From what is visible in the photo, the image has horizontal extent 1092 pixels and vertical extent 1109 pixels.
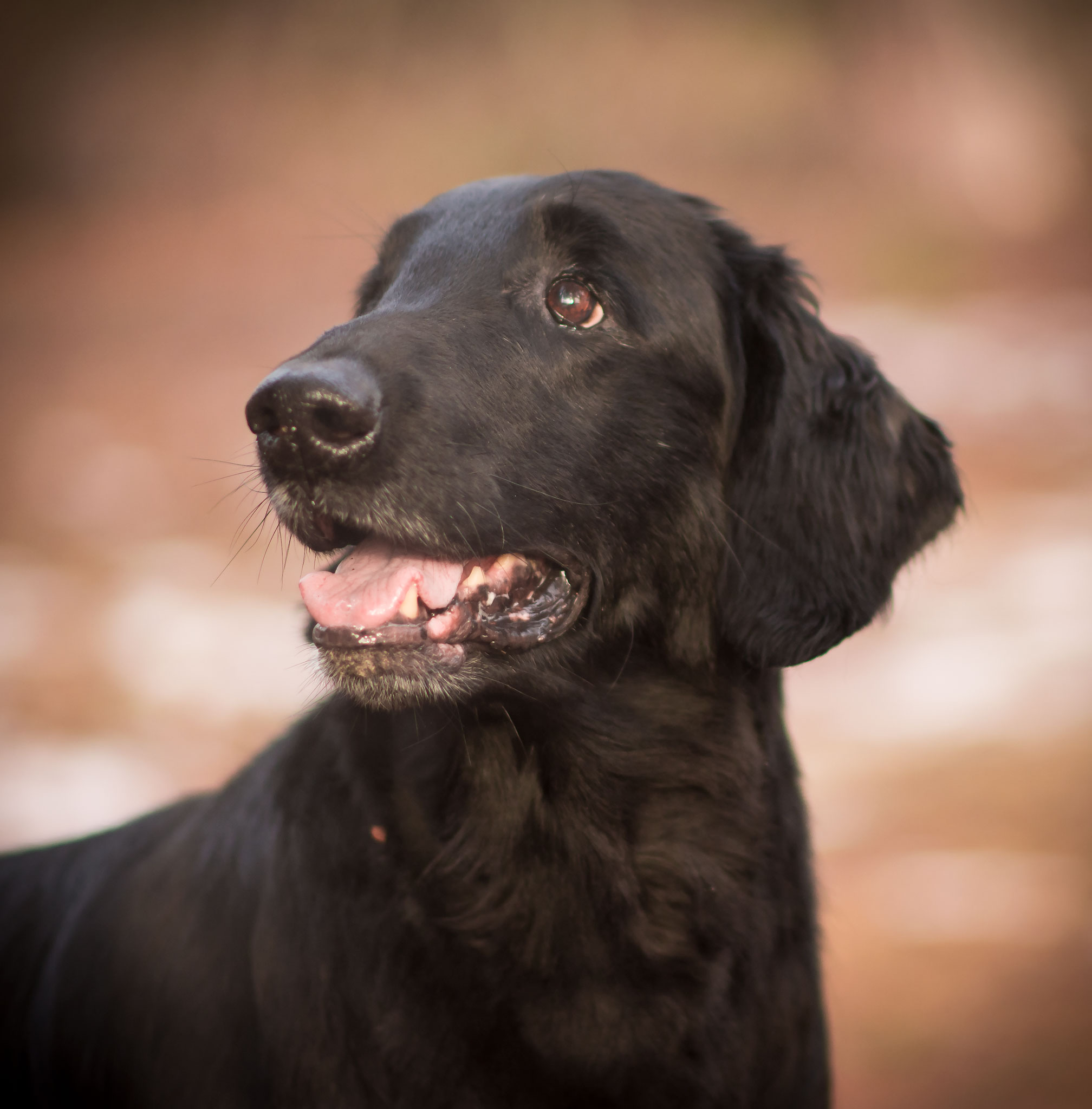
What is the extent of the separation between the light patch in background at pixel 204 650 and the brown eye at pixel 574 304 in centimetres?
518

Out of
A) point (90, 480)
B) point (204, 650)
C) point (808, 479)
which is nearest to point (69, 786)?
point (204, 650)

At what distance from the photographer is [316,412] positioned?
204 centimetres

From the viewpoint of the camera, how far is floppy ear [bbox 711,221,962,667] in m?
2.50

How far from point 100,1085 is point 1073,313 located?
1591 centimetres

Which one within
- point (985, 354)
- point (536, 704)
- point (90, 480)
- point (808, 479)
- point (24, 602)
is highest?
point (985, 354)

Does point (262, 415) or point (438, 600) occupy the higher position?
point (262, 415)

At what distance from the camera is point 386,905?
2.27m

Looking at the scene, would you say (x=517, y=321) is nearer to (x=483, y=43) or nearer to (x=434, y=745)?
(x=434, y=745)

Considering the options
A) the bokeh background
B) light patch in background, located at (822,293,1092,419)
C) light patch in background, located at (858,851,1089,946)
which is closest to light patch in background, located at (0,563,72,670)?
the bokeh background

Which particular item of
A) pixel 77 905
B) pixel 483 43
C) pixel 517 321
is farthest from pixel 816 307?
pixel 483 43

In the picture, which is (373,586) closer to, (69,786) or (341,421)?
(341,421)

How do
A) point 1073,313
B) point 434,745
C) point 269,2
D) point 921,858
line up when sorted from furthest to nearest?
point 269,2 → point 1073,313 → point 921,858 → point 434,745

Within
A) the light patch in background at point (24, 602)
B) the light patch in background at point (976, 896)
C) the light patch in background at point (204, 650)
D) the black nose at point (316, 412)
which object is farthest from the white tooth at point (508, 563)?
the light patch in background at point (24, 602)

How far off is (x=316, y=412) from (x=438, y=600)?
0.48 metres
